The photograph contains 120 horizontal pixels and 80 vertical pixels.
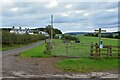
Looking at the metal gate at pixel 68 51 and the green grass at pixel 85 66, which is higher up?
the metal gate at pixel 68 51

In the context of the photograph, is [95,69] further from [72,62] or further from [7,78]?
[7,78]

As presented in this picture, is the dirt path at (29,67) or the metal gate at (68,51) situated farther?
the metal gate at (68,51)

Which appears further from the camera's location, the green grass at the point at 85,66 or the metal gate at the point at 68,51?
the metal gate at the point at 68,51

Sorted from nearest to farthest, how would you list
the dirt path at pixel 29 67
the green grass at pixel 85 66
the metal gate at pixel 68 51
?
1. the dirt path at pixel 29 67
2. the green grass at pixel 85 66
3. the metal gate at pixel 68 51

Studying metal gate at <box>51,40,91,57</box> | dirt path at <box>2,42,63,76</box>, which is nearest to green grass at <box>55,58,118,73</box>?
dirt path at <box>2,42,63,76</box>

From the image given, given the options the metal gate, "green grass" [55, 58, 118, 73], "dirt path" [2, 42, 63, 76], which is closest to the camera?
"dirt path" [2, 42, 63, 76]

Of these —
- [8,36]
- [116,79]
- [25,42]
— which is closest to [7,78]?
[116,79]

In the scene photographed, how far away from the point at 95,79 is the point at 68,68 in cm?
417

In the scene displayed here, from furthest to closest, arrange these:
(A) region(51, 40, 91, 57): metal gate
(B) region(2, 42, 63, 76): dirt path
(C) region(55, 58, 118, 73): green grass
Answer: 1. (A) region(51, 40, 91, 57): metal gate
2. (C) region(55, 58, 118, 73): green grass
3. (B) region(2, 42, 63, 76): dirt path

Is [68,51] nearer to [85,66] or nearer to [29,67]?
[85,66]

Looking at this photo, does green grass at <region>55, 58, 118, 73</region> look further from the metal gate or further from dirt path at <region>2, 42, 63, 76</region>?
the metal gate

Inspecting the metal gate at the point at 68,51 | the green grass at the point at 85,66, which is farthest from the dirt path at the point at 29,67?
the metal gate at the point at 68,51

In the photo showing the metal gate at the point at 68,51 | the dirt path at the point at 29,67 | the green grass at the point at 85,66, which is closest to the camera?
the dirt path at the point at 29,67

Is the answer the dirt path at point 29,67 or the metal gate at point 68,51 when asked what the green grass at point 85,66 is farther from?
the metal gate at point 68,51
